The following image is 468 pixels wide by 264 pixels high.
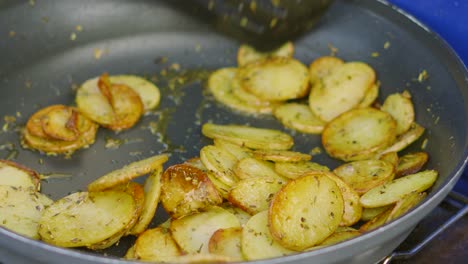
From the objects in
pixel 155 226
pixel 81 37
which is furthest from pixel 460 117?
pixel 81 37

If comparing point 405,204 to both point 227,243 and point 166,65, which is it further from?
point 166,65

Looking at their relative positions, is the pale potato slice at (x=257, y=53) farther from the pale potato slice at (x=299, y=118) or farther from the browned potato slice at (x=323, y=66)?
the pale potato slice at (x=299, y=118)

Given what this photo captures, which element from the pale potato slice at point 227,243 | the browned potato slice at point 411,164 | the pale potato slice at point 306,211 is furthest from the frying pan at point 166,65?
the pale potato slice at point 227,243

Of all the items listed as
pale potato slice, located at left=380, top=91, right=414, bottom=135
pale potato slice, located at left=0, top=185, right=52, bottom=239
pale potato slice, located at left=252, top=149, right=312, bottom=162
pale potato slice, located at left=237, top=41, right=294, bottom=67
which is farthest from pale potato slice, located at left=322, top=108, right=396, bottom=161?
pale potato slice, located at left=0, top=185, right=52, bottom=239

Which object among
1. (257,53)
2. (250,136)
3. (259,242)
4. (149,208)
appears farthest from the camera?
(257,53)

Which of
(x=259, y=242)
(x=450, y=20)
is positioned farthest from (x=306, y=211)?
(x=450, y=20)

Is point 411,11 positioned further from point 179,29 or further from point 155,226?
point 155,226

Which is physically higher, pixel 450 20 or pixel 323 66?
pixel 450 20

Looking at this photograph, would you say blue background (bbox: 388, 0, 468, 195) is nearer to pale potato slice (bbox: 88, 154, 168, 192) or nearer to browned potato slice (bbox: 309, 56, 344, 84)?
browned potato slice (bbox: 309, 56, 344, 84)
